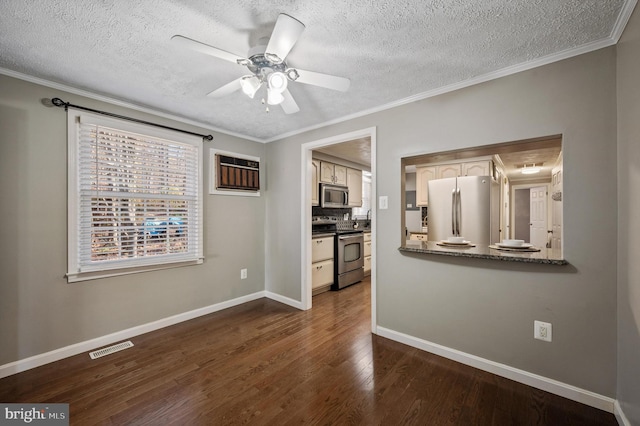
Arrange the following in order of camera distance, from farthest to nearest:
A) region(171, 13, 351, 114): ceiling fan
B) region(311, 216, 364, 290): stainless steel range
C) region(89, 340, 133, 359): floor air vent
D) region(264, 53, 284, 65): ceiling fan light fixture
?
1. region(311, 216, 364, 290): stainless steel range
2. region(89, 340, 133, 359): floor air vent
3. region(264, 53, 284, 65): ceiling fan light fixture
4. region(171, 13, 351, 114): ceiling fan

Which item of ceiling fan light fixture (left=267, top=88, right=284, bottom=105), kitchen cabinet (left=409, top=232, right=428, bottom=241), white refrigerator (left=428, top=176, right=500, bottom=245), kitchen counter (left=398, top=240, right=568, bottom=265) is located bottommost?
kitchen cabinet (left=409, top=232, right=428, bottom=241)

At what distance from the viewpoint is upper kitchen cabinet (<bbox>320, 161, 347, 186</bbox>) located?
173 inches

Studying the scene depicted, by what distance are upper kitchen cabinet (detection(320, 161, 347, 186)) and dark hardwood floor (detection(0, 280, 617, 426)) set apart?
8.40ft

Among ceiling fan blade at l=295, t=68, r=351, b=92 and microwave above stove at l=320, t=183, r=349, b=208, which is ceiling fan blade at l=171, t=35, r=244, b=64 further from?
microwave above stove at l=320, t=183, r=349, b=208

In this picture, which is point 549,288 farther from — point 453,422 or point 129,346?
point 129,346

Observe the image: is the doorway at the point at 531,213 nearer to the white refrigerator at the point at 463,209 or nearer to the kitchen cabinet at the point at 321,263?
the white refrigerator at the point at 463,209

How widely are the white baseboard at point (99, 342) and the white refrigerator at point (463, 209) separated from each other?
123 inches

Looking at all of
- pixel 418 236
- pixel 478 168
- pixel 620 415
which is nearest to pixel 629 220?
pixel 620 415

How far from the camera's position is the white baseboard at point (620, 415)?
4.71ft

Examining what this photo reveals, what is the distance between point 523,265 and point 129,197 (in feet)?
11.2

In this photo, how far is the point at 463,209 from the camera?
3.72 metres

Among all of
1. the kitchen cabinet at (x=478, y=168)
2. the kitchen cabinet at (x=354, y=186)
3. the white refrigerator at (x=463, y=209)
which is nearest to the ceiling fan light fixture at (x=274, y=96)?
the white refrigerator at (x=463, y=209)

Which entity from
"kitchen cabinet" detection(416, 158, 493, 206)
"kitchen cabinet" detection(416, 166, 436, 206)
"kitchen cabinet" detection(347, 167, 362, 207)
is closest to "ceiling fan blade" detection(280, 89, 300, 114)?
"kitchen cabinet" detection(347, 167, 362, 207)

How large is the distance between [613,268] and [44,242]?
13.2 ft
